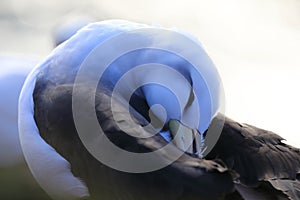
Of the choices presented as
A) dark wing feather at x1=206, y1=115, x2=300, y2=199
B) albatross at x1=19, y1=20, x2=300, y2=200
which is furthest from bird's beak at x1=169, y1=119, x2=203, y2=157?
dark wing feather at x1=206, y1=115, x2=300, y2=199

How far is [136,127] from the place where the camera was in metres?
2.04

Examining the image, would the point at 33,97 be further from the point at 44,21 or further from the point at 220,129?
the point at 44,21

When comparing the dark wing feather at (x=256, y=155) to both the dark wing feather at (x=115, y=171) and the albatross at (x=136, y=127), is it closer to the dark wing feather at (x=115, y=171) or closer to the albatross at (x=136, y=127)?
the albatross at (x=136, y=127)

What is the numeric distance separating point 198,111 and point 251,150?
402mm

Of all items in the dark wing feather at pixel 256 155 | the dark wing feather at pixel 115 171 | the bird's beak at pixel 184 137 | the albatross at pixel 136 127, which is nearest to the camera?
the dark wing feather at pixel 115 171

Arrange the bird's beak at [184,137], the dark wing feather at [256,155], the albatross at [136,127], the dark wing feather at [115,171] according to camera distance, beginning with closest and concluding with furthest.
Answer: the dark wing feather at [115,171] → the albatross at [136,127] → the bird's beak at [184,137] → the dark wing feather at [256,155]

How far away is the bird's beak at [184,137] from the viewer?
2133 millimetres

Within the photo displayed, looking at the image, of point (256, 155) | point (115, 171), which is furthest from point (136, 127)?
point (256, 155)

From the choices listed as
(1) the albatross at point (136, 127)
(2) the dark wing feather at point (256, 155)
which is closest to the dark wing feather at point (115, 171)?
(1) the albatross at point (136, 127)

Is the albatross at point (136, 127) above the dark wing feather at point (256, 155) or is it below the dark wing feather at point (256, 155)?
above

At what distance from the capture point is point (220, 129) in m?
2.54

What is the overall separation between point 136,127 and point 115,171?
124 mm

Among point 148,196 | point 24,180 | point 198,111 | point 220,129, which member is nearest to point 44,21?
point 24,180

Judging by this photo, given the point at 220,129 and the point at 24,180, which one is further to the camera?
the point at 24,180
